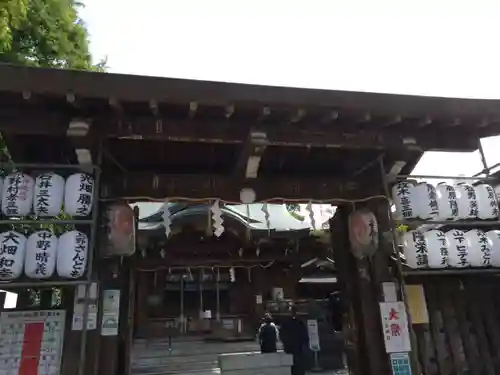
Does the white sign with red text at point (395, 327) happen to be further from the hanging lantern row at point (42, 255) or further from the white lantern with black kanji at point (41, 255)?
the white lantern with black kanji at point (41, 255)

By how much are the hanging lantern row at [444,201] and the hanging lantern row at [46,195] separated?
3.88m

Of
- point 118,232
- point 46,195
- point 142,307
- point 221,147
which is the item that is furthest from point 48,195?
point 142,307

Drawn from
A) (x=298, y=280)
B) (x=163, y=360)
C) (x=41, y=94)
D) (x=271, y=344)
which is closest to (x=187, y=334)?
(x=163, y=360)

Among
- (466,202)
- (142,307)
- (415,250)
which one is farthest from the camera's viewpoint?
(142,307)

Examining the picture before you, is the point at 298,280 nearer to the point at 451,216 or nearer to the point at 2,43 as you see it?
the point at 451,216

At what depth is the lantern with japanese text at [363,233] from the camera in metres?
5.36

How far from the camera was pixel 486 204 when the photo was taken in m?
5.34

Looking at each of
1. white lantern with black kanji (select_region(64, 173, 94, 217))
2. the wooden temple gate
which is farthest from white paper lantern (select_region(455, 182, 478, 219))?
white lantern with black kanji (select_region(64, 173, 94, 217))

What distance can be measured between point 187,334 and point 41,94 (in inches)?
383

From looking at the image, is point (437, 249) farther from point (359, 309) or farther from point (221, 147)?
point (221, 147)

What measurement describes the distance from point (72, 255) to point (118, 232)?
0.64 m

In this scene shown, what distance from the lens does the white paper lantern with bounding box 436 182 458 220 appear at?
5199mm

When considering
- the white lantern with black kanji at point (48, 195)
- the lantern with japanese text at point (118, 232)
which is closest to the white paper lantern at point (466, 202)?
the lantern with japanese text at point (118, 232)

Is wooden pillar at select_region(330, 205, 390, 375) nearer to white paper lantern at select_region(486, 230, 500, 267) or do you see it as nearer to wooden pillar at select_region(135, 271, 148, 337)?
white paper lantern at select_region(486, 230, 500, 267)
